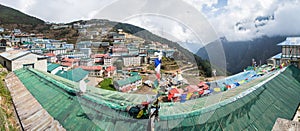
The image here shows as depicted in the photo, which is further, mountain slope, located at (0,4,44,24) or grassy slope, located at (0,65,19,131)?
mountain slope, located at (0,4,44,24)

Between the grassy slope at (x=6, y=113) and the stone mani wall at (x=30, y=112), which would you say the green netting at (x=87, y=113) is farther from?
the grassy slope at (x=6, y=113)

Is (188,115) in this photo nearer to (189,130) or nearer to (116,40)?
(189,130)

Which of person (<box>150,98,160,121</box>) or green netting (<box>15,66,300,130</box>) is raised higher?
person (<box>150,98,160,121</box>)

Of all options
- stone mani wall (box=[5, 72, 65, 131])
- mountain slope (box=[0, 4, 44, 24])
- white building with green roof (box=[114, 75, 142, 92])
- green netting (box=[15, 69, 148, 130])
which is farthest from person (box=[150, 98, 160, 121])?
mountain slope (box=[0, 4, 44, 24])

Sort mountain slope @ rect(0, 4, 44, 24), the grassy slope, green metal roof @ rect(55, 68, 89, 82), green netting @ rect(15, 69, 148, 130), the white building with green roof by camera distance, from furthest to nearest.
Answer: mountain slope @ rect(0, 4, 44, 24), green metal roof @ rect(55, 68, 89, 82), the white building with green roof, the grassy slope, green netting @ rect(15, 69, 148, 130)

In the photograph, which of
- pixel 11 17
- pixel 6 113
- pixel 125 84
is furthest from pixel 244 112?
pixel 11 17

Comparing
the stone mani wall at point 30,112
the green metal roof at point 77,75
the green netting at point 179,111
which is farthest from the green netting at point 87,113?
the green metal roof at point 77,75

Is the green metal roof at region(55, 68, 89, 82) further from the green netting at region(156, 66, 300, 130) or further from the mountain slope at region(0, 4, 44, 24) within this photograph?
the mountain slope at region(0, 4, 44, 24)

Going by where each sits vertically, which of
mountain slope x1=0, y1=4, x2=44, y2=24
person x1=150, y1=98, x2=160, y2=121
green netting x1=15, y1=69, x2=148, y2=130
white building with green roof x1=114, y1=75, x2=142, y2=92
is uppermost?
mountain slope x1=0, y1=4, x2=44, y2=24

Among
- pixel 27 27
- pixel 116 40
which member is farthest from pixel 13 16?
pixel 116 40

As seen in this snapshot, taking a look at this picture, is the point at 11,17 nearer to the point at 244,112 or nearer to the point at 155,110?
the point at 155,110

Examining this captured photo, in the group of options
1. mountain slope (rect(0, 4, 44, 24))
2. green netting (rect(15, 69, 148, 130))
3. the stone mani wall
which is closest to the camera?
green netting (rect(15, 69, 148, 130))
